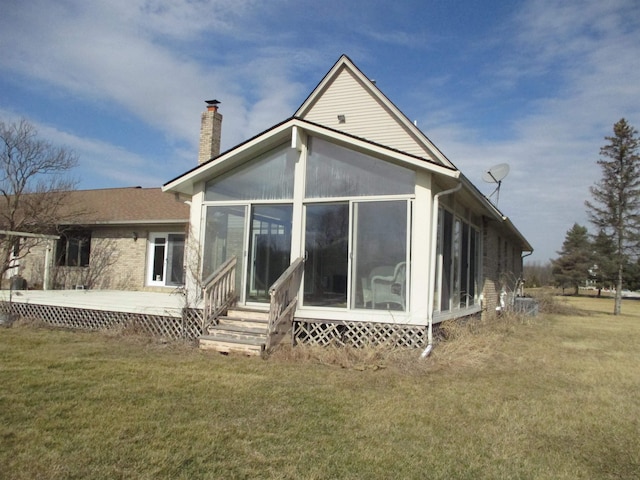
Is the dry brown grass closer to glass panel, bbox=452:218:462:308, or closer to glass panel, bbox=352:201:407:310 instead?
glass panel, bbox=352:201:407:310

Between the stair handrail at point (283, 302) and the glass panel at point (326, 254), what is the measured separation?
226 millimetres

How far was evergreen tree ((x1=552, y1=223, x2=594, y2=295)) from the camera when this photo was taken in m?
47.0

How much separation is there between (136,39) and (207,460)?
11.4 metres

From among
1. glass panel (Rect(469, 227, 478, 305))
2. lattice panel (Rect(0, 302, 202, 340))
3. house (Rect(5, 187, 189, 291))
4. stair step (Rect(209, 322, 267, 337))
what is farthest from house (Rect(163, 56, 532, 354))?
house (Rect(5, 187, 189, 291))

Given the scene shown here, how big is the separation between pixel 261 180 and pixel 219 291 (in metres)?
2.34

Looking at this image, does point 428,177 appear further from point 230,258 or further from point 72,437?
point 72,437

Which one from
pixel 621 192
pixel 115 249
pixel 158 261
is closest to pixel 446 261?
pixel 158 261

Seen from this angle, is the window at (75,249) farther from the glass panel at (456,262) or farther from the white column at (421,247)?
the white column at (421,247)

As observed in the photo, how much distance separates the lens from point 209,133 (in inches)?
535

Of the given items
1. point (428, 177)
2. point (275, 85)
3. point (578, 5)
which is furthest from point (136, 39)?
point (578, 5)

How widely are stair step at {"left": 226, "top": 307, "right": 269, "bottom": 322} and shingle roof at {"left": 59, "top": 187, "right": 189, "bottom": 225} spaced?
7143mm

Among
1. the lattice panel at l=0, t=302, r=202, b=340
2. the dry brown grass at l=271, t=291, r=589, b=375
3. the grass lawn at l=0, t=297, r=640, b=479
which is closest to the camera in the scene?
the grass lawn at l=0, t=297, r=640, b=479

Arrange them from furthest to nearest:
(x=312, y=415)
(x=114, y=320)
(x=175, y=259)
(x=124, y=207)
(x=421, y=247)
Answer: (x=124, y=207)
(x=175, y=259)
(x=114, y=320)
(x=421, y=247)
(x=312, y=415)

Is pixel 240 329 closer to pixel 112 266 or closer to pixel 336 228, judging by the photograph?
pixel 336 228
